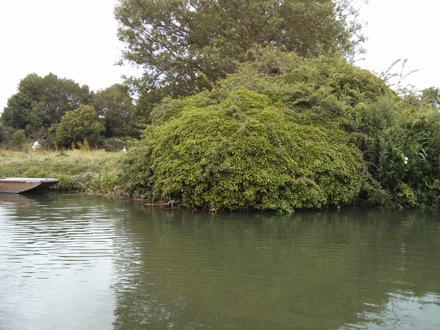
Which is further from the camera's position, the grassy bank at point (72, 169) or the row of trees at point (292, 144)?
the grassy bank at point (72, 169)

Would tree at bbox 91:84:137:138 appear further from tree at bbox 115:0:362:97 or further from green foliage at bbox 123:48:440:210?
green foliage at bbox 123:48:440:210

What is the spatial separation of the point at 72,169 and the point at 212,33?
11498mm

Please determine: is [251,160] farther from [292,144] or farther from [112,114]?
[112,114]

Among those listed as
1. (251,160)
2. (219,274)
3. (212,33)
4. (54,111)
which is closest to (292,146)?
(251,160)

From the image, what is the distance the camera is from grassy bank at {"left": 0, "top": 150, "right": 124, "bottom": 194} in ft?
57.2

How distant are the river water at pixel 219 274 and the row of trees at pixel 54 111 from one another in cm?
3529

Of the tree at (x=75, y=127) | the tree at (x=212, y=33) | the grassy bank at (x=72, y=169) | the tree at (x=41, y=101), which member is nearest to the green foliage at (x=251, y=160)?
the grassy bank at (x=72, y=169)

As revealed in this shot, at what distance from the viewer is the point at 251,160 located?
10.9 meters

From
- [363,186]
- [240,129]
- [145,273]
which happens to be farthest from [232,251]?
[363,186]

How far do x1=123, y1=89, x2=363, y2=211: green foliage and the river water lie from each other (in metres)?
1.30

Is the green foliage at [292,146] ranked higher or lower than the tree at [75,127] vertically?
lower

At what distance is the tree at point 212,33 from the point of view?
2356 centimetres

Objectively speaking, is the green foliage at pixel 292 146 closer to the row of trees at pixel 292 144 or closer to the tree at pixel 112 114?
the row of trees at pixel 292 144

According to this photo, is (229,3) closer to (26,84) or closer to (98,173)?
(98,173)
